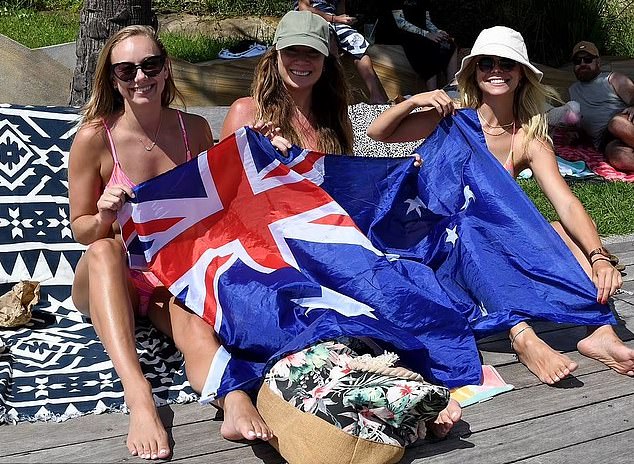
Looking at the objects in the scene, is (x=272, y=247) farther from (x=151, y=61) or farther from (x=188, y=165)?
(x=151, y=61)

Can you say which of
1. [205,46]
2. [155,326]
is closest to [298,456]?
[155,326]

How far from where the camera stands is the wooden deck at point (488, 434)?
3.02 meters

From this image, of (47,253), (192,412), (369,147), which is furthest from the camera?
(369,147)

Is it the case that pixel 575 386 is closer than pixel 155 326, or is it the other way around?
pixel 575 386

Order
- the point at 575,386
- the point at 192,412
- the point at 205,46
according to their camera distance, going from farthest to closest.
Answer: the point at 205,46 < the point at 575,386 < the point at 192,412

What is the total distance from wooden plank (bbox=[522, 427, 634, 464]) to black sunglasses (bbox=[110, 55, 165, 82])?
2.08 metres

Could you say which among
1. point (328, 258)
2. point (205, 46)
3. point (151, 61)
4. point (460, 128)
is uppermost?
point (151, 61)

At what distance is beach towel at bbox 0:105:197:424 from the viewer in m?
3.39

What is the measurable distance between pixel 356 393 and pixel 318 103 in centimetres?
176

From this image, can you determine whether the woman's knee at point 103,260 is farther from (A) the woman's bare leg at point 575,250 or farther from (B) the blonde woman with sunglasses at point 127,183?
(A) the woman's bare leg at point 575,250

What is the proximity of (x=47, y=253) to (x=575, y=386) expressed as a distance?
8.47ft

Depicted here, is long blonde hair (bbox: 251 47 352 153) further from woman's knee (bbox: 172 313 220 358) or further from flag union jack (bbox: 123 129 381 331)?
woman's knee (bbox: 172 313 220 358)

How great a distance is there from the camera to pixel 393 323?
3463mm

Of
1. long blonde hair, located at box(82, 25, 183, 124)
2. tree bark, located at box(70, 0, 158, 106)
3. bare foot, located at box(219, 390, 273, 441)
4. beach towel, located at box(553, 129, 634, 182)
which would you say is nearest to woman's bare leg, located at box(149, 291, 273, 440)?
bare foot, located at box(219, 390, 273, 441)
